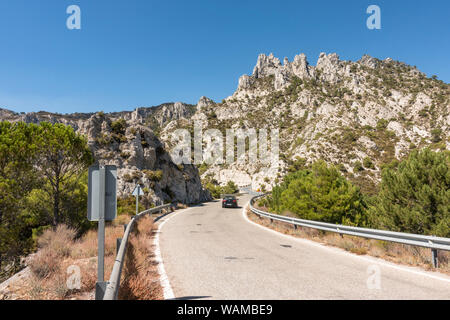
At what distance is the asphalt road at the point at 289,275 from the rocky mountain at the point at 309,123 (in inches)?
869

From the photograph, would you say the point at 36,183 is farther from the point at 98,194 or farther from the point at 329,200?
the point at 329,200

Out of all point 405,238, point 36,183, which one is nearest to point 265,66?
point 36,183

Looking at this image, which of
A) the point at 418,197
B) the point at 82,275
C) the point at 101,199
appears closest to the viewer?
the point at 101,199

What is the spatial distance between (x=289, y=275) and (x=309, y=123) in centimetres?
8268

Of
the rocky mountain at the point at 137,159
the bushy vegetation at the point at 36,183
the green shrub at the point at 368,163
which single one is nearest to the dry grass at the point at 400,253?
the bushy vegetation at the point at 36,183

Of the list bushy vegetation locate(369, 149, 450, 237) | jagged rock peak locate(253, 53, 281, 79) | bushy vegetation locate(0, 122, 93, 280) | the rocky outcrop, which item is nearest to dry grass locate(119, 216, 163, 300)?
bushy vegetation locate(0, 122, 93, 280)

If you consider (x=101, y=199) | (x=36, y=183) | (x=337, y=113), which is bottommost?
(x=36, y=183)

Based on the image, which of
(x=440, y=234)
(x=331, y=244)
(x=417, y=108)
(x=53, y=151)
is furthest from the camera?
(x=417, y=108)

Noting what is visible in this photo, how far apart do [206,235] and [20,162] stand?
381 inches

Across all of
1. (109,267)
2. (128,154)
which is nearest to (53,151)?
(109,267)

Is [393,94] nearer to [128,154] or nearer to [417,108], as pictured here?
[417,108]

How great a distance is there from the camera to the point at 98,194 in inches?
145

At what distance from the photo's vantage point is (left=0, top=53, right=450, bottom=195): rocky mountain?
33594 millimetres

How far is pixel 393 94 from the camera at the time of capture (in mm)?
84250
